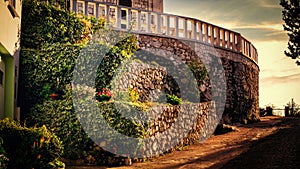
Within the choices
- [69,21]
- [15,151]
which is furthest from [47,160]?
[69,21]

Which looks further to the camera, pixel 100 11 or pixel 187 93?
pixel 187 93

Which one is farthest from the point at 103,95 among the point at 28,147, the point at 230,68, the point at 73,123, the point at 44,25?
the point at 230,68

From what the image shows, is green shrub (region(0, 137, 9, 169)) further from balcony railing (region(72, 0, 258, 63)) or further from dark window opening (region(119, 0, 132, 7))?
dark window opening (region(119, 0, 132, 7))

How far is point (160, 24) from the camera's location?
1873 centimetres

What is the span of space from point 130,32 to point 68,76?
4.72 meters

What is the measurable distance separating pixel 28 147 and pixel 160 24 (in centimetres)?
1057

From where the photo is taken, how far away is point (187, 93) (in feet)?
64.2

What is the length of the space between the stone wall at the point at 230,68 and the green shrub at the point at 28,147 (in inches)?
357

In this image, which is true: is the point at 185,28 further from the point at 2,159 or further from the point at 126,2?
the point at 2,159

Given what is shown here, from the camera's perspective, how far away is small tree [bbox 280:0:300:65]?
23672 millimetres

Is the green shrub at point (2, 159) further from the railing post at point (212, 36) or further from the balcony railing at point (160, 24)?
the railing post at point (212, 36)

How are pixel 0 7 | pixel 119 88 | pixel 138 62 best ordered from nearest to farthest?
pixel 0 7
pixel 119 88
pixel 138 62

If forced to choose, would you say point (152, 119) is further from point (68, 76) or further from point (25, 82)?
point (25, 82)

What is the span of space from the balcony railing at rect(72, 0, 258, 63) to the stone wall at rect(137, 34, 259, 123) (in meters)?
0.31
